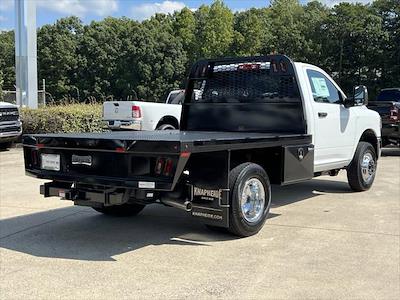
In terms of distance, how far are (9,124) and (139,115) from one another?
414 cm

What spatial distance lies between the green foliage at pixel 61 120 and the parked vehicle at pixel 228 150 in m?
9.77

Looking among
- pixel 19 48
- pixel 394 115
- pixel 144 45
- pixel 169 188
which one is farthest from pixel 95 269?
pixel 144 45

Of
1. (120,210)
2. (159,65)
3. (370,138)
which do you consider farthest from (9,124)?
(159,65)

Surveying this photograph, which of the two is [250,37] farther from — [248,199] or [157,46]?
[248,199]

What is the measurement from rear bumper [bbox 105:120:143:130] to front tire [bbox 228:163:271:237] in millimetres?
8419

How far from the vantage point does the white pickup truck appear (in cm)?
1446

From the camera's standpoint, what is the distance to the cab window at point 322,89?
25.3 ft

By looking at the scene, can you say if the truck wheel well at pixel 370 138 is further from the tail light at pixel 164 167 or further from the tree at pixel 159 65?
the tree at pixel 159 65

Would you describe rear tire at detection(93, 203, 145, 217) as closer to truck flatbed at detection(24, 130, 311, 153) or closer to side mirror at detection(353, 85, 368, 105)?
truck flatbed at detection(24, 130, 311, 153)

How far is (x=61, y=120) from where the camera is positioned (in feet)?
56.5

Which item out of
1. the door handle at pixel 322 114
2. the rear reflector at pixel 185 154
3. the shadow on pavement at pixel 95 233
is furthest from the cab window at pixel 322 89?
the rear reflector at pixel 185 154

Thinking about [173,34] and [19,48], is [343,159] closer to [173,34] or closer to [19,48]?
[19,48]

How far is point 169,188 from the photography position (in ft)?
17.2

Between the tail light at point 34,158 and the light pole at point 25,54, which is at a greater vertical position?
the light pole at point 25,54
